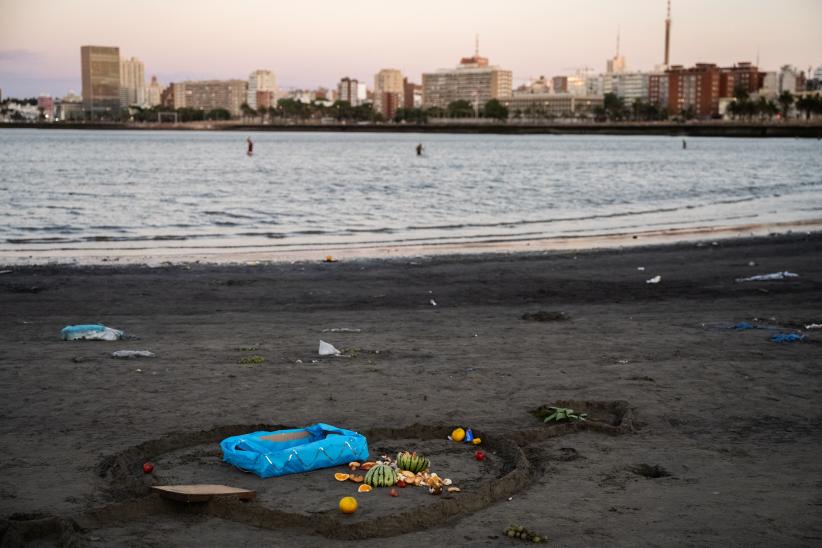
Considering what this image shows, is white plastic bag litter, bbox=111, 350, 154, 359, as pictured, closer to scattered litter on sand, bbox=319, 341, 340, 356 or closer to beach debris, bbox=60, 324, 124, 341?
beach debris, bbox=60, 324, 124, 341

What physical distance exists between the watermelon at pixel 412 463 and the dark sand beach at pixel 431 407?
0.66 feet

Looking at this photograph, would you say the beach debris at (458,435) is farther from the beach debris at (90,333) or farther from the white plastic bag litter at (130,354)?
the beach debris at (90,333)

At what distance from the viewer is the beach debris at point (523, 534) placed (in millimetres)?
6082

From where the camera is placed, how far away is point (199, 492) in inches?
261

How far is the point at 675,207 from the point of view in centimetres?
4081

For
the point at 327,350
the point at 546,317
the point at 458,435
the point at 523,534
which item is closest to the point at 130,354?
the point at 327,350

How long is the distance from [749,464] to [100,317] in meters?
10.5

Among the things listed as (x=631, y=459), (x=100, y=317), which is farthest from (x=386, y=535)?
(x=100, y=317)

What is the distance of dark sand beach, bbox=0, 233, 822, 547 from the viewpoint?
644cm

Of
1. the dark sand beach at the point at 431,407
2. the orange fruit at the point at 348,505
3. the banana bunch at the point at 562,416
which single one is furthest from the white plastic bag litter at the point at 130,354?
the orange fruit at the point at 348,505

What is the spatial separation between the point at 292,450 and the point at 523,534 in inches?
85.4

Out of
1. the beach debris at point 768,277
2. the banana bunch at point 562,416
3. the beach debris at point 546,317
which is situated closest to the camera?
the banana bunch at point 562,416

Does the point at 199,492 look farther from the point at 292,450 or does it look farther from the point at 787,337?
the point at 787,337

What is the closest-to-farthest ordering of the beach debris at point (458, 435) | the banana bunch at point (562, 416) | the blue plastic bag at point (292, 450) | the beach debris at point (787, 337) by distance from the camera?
the blue plastic bag at point (292, 450), the beach debris at point (458, 435), the banana bunch at point (562, 416), the beach debris at point (787, 337)
